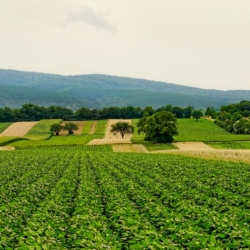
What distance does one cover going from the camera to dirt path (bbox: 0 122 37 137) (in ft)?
463

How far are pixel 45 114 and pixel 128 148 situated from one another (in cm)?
11405

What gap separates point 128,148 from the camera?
8525 cm

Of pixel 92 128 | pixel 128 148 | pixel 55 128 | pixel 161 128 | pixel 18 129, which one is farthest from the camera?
pixel 92 128

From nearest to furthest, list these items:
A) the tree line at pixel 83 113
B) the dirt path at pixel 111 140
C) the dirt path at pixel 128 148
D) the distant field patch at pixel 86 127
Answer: the dirt path at pixel 128 148, the dirt path at pixel 111 140, the distant field patch at pixel 86 127, the tree line at pixel 83 113

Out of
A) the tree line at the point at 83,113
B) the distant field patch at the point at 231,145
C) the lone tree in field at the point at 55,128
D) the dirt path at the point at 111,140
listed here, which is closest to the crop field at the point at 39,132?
the lone tree in field at the point at 55,128

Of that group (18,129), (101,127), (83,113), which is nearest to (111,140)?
(101,127)

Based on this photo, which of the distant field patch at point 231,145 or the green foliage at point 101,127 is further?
the green foliage at point 101,127

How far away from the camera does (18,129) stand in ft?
490

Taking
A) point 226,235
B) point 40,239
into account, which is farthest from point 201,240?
point 40,239

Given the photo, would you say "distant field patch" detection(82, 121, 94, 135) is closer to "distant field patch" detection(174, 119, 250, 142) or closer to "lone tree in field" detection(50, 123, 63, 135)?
"lone tree in field" detection(50, 123, 63, 135)

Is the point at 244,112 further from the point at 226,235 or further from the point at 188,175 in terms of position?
the point at 226,235

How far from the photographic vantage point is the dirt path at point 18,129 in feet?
463

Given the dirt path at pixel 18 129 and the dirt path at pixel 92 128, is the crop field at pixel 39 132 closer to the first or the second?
the dirt path at pixel 18 129

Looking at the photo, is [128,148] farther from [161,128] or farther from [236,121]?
[236,121]
